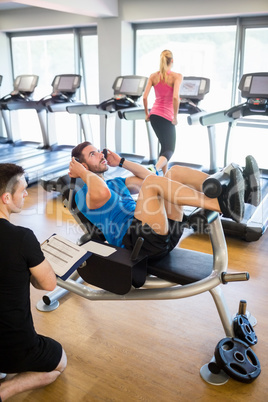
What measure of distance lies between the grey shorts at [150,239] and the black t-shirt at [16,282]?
55cm

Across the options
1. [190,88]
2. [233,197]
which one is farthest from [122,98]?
[233,197]

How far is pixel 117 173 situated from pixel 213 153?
3.54ft

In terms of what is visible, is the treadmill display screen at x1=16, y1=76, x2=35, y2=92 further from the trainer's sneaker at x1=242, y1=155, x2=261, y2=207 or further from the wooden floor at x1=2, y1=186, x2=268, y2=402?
the trainer's sneaker at x1=242, y1=155, x2=261, y2=207

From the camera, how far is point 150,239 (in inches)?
69.1

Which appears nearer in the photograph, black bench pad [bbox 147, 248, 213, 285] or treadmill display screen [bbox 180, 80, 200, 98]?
black bench pad [bbox 147, 248, 213, 285]

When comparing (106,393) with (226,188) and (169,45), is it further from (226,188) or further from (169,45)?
(169,45)

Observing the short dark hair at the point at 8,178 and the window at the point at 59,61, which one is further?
the window at the point at 59,61

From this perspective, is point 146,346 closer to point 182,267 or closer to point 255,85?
point 182,267

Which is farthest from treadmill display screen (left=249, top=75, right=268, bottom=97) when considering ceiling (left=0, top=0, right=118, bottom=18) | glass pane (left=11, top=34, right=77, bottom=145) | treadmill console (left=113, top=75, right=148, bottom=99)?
glass pane (left=11, top=34, right=77, bottom=145)

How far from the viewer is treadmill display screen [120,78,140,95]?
4570 mm

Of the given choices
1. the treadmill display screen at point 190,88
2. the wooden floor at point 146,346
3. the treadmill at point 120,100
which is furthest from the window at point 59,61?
the wooden floor at point 146,346

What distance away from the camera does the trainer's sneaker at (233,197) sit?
1589 millimetres

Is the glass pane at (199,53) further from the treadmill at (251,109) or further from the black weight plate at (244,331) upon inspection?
the black weight plate at (244,331)

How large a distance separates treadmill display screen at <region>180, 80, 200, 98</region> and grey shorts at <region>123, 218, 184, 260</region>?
8.87 ft
